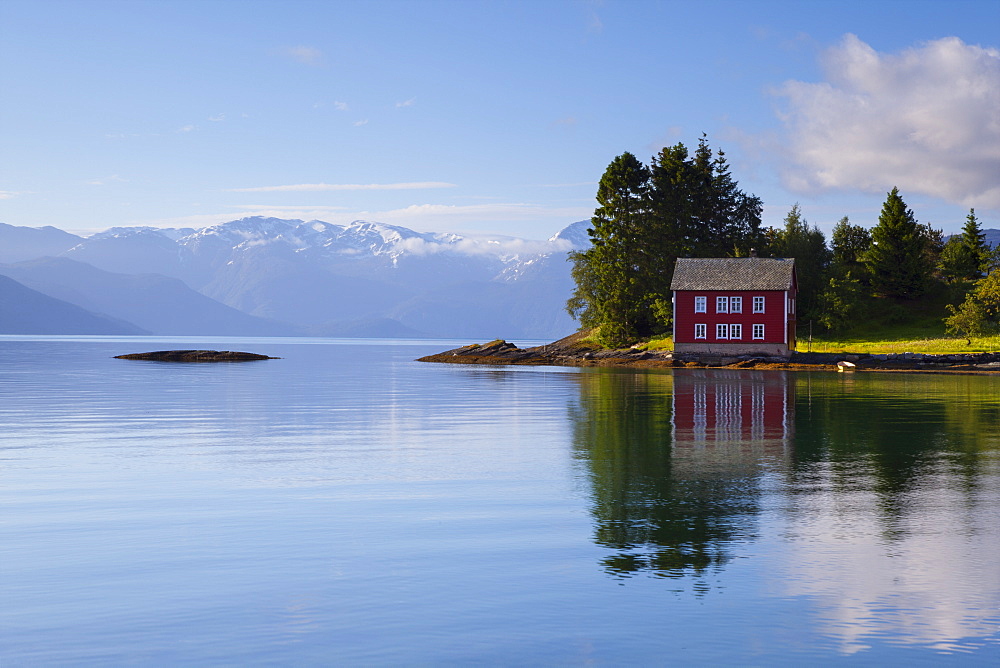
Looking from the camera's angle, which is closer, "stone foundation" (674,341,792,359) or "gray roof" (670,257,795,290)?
"stone foundation" (674,341,792,359)

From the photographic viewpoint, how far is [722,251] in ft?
351

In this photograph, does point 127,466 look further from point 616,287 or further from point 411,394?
point 616,287

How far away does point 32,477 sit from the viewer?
19000mm

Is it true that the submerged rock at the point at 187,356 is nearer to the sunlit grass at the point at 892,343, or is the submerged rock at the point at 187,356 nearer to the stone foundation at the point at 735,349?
the sunlit grass at the point at 892,343

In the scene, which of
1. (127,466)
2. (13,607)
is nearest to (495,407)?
(127,466)

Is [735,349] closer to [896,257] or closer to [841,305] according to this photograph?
[841,305]

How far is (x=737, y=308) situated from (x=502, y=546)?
261 feet

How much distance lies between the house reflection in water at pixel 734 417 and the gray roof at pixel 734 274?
33.9m

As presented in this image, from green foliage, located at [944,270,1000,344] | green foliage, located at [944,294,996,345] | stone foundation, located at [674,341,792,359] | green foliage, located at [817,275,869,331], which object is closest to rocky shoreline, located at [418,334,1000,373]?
Answer: stone foundation, located at [674,341,792,359]

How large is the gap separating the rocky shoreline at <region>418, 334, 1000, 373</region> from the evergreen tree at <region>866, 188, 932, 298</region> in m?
20.9

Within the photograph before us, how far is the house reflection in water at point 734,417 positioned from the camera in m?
24.4

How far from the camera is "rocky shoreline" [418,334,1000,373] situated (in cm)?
7506

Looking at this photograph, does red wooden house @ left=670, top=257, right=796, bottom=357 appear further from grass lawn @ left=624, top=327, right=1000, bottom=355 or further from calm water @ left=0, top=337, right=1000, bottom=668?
calm water @ left=0, top=337, right=1000, bottom=668

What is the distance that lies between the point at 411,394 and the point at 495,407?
33.8 ft
